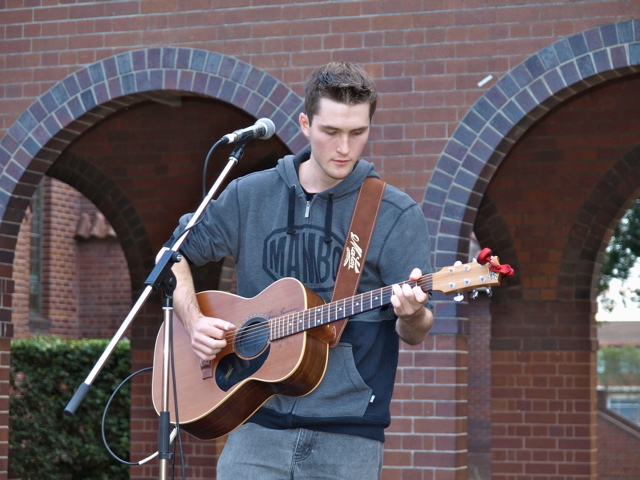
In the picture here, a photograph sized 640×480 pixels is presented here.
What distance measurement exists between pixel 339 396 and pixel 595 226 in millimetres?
6510

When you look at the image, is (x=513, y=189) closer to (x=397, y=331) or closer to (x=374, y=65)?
(x=374, y=65)

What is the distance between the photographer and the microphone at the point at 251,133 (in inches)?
158

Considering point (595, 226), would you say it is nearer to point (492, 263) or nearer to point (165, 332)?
point (492, 263)

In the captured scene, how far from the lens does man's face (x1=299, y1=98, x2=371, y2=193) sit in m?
3.47

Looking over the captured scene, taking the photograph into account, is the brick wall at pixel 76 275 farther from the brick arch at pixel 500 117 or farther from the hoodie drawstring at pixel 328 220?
the hoodie drawstring at pixel 328 220

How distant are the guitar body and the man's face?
40cm

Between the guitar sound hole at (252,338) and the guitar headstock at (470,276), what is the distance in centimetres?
66

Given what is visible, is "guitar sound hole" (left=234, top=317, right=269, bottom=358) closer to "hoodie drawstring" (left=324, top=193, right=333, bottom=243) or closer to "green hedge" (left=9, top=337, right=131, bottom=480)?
"hoodie drawstring" (left=324, top=193, right=333, bottom=243)

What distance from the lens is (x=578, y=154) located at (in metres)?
9.36

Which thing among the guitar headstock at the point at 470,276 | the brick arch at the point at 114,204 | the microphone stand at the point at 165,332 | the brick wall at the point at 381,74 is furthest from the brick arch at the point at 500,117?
the brick arch at the point at 114,204

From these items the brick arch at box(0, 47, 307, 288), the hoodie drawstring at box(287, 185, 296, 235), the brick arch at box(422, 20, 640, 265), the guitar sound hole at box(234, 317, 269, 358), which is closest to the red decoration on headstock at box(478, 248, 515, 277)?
the hoodie drawstring at box(287, 185, 296, 235)

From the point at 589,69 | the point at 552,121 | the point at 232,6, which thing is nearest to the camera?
the point at 589,69

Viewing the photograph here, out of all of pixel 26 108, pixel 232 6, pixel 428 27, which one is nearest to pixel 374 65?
pixel 428 27

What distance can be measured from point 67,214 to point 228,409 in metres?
13.2
